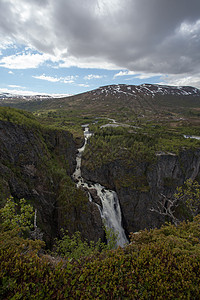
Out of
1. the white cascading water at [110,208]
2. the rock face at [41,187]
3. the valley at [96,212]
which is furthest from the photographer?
the white cascading water at [110,208]

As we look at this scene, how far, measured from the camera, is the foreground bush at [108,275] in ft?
17.9

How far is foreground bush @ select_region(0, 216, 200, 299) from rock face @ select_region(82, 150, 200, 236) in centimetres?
3520

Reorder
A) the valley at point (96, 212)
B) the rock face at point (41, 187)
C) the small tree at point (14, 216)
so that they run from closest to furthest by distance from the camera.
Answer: the valley at point (96, 212), the small tree at point (14, 216), the rock face at point (41, 187)

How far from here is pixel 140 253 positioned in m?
7.07

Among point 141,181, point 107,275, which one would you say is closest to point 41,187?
point 107,275

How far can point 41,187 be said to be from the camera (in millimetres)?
25938

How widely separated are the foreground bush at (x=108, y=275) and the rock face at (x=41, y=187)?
15355mm

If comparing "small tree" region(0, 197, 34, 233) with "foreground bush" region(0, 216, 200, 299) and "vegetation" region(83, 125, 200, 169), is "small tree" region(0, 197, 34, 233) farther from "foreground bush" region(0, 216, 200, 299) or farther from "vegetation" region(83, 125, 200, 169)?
"vegetation" region(83, 125, 200, 169)

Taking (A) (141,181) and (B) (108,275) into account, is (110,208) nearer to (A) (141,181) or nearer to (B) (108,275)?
(A) (141,181)

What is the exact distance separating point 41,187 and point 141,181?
2957 centimetres

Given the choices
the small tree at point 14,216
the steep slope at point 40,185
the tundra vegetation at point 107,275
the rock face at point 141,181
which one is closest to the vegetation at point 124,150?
the rock face at point 141,181

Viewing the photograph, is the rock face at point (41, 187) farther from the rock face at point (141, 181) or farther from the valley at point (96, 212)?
the rock face at point (141, 181)

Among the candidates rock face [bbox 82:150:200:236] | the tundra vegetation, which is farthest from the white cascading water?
the tundra vegetation

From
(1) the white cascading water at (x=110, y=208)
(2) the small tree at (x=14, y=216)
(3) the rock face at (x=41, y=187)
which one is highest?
(2) the small tree at (x=14, y=216)
